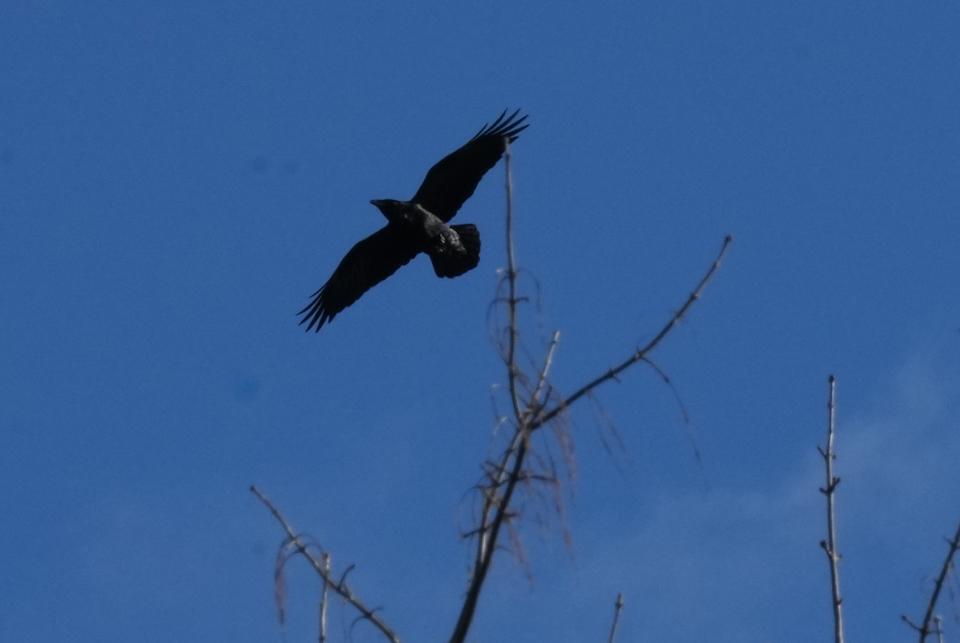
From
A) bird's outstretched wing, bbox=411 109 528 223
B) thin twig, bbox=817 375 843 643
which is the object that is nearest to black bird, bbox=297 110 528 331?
bird's outstretched wing, bbox=411 109 528 223

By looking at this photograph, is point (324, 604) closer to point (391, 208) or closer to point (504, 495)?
point (504, 495)

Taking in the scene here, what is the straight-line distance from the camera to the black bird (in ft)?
44.2

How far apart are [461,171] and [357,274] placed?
4.50ft

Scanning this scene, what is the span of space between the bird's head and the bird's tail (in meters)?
0.41

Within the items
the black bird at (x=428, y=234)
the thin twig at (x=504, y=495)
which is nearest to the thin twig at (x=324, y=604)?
the thin twig at (x=504, y=495)

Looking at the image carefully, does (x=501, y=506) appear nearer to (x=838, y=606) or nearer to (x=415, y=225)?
(x=838, y=606)

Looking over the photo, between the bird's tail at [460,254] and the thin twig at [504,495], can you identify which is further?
the bird's tail at [460,254]

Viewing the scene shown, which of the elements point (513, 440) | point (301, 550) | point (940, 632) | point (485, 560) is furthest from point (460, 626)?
point (940, 632)

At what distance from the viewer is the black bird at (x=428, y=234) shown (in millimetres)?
13477

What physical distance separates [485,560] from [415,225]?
32.9 ft

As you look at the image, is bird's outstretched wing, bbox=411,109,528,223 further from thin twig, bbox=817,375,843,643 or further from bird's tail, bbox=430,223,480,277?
thin twig, bbox=817,375,843,643

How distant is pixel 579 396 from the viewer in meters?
3.69

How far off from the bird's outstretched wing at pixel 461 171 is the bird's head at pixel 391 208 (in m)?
0.22

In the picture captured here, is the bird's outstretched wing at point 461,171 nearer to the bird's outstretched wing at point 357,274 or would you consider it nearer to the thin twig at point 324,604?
the bird's outstretched wing at point 357,274
